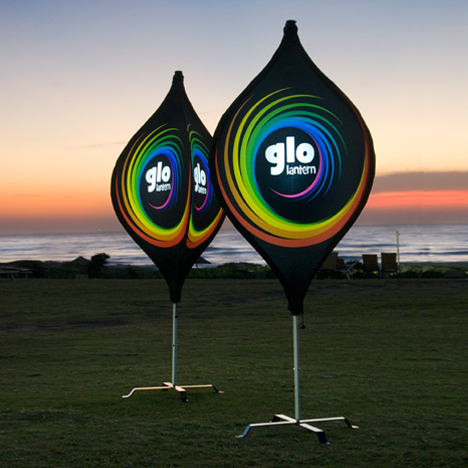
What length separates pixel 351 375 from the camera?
7328 mm

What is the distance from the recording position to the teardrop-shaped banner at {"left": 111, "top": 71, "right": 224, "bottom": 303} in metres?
6.52

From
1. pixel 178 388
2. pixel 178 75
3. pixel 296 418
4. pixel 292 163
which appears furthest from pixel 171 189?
pixel 296 418

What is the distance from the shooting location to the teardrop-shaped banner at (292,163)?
505 cm

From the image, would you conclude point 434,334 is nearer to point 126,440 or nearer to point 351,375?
point 351,375

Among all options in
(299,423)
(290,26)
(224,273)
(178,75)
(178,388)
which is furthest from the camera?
(224,273)

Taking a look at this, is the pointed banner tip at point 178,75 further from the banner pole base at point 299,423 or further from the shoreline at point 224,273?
the shoreline at point 224,273

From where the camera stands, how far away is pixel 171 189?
6.59 metres

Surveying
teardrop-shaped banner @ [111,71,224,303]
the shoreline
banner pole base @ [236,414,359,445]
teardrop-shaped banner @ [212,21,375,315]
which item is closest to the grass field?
banner pole base @ [236,414,359,445]

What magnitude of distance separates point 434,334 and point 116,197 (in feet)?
20.2

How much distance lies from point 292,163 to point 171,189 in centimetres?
185

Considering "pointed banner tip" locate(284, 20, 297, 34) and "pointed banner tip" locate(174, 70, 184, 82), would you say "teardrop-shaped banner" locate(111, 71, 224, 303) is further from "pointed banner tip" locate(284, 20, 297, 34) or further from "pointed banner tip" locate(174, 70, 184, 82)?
"pointed banner tip" locate(284, 20, 297, 34)

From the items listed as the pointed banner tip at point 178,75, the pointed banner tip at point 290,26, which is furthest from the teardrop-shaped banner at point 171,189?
the pointed banner tip at point 290,26

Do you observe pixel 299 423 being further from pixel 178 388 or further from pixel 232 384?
pixel 232 384

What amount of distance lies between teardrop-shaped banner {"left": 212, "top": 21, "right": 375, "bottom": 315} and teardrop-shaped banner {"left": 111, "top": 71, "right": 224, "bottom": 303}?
132cm
